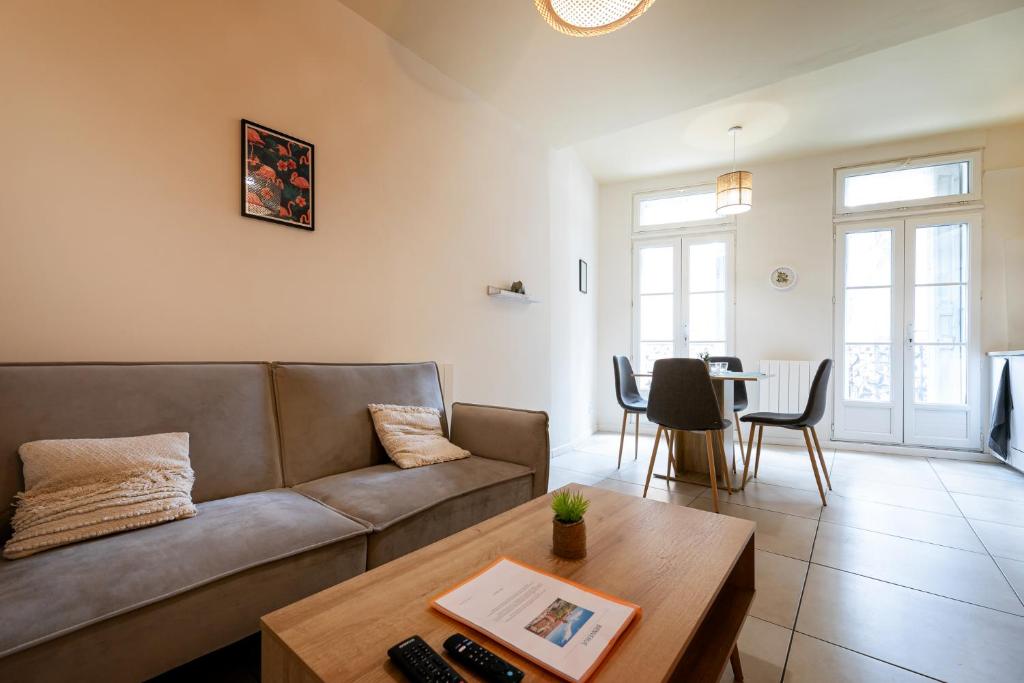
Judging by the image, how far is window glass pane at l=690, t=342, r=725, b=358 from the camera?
486 centimetres

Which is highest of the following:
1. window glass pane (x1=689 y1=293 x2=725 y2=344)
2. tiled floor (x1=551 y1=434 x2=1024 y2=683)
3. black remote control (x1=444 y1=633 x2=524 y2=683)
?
window glass pane (x1=689 y1=293 x2=725 y2=344)

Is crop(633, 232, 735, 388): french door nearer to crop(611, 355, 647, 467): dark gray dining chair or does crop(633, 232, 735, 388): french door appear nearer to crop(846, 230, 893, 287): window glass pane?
crop(846, 230, 893, 287): window glass pane

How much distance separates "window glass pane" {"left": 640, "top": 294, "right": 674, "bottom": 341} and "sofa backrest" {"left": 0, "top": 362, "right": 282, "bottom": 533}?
4.31m

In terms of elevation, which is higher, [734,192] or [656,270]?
[734,192]

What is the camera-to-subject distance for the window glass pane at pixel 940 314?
4008 millimetres

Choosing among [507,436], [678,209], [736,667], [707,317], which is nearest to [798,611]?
[736,667]

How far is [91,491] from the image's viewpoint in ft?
3.85

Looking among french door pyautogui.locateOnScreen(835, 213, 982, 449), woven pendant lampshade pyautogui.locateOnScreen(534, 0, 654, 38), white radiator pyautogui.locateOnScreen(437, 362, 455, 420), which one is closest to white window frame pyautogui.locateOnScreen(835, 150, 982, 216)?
french door pyautogui.locateOnScreen(835, 213, 982, 449)

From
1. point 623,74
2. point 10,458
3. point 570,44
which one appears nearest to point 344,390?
point 10,458

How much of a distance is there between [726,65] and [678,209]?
2.50m

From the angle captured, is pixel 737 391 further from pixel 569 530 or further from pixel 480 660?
pixel 480 660

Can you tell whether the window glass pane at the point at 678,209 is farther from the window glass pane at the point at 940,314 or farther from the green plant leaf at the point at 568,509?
the green plant leaf at the point at 568,509

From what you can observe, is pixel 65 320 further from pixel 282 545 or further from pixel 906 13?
pixel 906 13

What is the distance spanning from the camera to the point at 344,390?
198 cm
